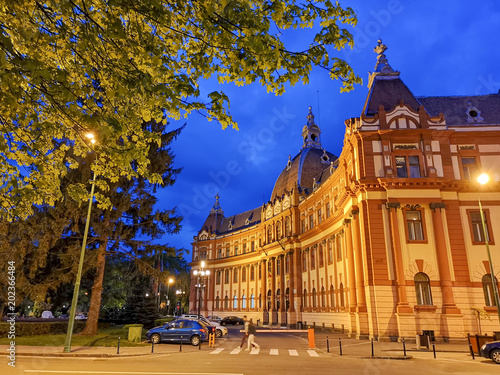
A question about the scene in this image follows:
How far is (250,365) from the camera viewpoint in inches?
578

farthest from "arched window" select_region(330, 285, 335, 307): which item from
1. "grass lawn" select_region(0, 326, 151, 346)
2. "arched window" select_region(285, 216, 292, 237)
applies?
"grass lawn" select_region(0, 326, 151, 346)

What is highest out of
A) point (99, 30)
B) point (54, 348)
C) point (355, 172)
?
point (355, 172)

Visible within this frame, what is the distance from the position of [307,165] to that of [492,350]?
40855 millimetres

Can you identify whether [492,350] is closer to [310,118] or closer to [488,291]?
[488,291]

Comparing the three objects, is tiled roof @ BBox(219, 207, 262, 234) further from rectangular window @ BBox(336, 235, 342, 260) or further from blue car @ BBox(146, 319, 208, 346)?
blue car @ BBox(146, 319, 208, 346)

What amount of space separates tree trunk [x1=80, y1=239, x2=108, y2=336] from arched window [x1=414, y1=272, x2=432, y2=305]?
76.2 ft

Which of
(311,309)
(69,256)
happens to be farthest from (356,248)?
(69,256)

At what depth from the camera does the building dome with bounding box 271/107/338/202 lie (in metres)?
54.3

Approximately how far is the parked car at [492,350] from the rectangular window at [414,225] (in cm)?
1169

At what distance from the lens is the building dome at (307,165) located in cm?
5426

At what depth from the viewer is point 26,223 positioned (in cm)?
2517

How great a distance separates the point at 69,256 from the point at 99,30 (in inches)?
918

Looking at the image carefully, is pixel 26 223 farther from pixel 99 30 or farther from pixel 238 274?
pixel 238 274

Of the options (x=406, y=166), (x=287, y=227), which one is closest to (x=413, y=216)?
(x=406, y=166)
